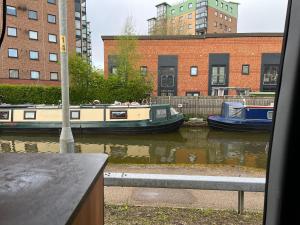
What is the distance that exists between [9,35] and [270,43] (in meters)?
29.2

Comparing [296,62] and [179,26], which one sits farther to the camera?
[179,26]

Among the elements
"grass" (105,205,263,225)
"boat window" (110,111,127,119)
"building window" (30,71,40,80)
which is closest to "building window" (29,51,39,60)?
"building window" (30,71,40,80)

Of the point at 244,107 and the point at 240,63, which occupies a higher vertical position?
the point at 240,63

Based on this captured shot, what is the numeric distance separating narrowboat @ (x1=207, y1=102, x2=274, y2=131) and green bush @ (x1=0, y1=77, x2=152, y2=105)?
7.13 meters

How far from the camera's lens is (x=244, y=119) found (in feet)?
61.7

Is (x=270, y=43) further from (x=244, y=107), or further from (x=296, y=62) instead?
(x=296, y=62)

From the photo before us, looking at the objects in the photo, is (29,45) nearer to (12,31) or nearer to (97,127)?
(12,31)

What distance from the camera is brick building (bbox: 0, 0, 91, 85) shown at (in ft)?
119

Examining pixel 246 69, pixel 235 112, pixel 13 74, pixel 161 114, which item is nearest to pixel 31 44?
pixel 13 74

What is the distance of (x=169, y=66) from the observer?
2741cm

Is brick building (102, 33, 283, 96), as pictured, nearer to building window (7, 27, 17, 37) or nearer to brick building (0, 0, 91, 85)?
brick building (0, 0, 91, 85)

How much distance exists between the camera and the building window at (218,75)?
27.2 m

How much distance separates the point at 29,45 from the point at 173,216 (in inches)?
1539

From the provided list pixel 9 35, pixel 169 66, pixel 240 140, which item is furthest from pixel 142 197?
pixel 9 35
